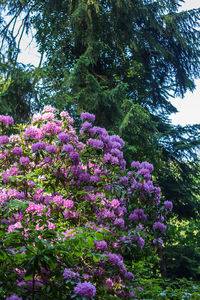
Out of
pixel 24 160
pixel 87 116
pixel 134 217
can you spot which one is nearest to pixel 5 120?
pixel 24 160

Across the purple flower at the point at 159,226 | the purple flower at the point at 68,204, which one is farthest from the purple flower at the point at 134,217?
the purple flower at the point at 68,204

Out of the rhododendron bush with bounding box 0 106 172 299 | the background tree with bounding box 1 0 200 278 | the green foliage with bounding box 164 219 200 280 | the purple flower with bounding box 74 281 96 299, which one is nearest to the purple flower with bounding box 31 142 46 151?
the rhododendron bush with bounding box 0 106 172 299

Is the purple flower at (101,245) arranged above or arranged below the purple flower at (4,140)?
below

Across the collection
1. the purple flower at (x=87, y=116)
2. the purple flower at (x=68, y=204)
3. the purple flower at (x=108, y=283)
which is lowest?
the purple flower at (x=108, y=283)

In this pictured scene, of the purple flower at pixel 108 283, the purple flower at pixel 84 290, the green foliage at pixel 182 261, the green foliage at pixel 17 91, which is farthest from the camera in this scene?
the green foliage at pixel 182 261

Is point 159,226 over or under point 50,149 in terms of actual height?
under

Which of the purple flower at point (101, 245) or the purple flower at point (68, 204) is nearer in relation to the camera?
the purple flower at point (101, 245)

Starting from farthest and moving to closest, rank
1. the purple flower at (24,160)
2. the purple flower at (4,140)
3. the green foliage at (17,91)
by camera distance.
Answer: the green foliage at (17,91), the purple flower at (4,140), the purple flower at (24,160)

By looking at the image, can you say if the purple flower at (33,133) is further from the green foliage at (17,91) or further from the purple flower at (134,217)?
the green foliage at (17,91)

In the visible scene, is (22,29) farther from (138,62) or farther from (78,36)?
(138,62)

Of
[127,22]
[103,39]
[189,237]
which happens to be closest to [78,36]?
[103,39]

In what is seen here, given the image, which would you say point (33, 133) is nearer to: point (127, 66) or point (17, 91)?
point (17, 91)

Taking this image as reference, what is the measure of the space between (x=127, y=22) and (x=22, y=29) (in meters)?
3.32

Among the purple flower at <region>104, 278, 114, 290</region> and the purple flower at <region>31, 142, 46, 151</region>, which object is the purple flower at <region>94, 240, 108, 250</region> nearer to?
the purple flower at <region>104, 278, 114, 290</region>
